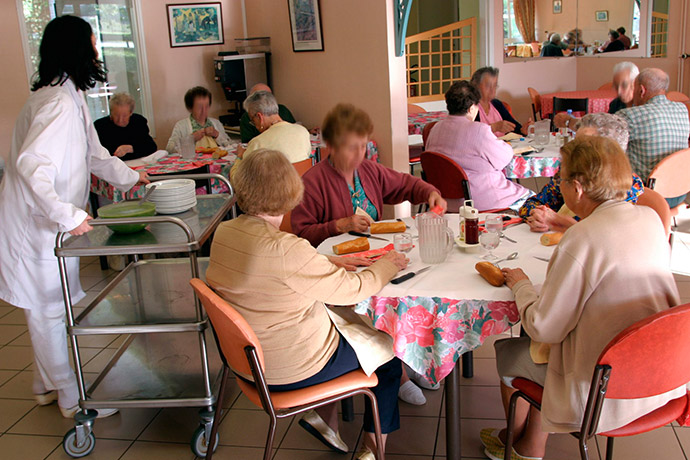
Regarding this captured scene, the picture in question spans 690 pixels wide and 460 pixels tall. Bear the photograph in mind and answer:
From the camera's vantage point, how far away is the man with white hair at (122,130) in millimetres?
5129

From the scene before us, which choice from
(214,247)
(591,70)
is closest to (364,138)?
(214,247)

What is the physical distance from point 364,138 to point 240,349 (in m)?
1.26

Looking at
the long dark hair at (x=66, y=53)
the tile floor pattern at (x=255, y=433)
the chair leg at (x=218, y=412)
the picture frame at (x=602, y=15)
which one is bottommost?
the tile floor pattern at (x=255, y=433)

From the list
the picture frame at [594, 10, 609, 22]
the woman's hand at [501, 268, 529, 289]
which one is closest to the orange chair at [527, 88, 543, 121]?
the picture frame at [594, 10, 609, 22]

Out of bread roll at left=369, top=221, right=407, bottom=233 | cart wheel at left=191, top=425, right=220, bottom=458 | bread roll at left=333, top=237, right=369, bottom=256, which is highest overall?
bread roll at left=369, top=221, right=407, bottom=233

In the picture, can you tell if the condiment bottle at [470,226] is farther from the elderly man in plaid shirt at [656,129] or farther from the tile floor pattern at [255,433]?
the elderly man in plaid shirt at [656,129]

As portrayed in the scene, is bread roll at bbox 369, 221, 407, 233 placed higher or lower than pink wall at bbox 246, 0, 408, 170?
lower

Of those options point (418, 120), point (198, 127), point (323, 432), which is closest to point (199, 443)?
point (323, 432)

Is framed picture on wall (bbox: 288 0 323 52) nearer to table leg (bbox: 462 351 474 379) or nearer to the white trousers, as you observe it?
table leg (bbox: 462 351 474 379)

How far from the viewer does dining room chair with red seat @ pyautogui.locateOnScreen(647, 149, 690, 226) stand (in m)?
3.64

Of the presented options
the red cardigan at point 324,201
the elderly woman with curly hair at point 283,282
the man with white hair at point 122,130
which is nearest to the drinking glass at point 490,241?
the elderly woman with curly hair at point 283,282

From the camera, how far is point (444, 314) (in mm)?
2137

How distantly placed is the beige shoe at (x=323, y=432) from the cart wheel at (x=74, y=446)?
3.02ft

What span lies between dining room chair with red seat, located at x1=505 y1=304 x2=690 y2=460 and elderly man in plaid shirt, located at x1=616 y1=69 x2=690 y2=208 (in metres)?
2.49
